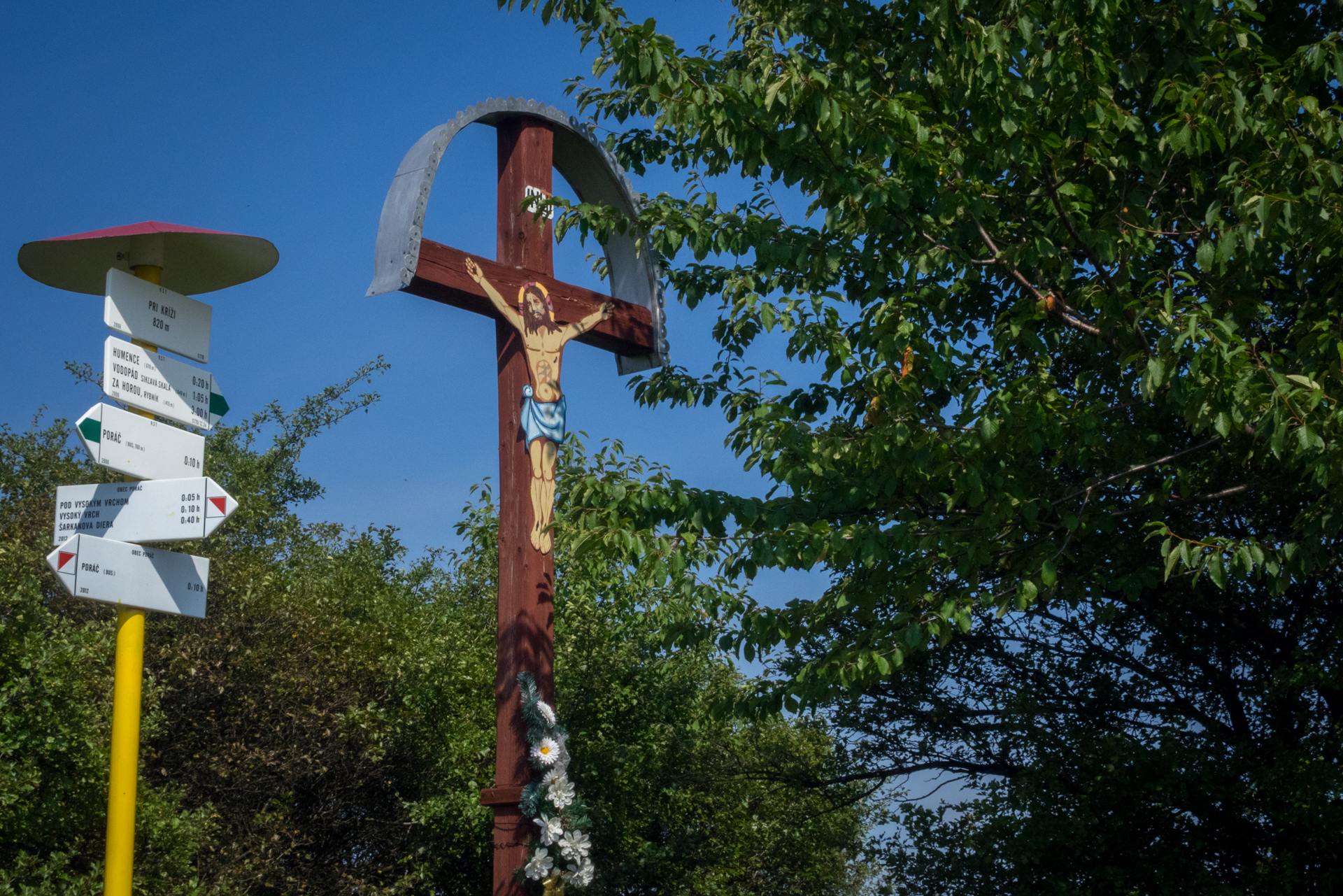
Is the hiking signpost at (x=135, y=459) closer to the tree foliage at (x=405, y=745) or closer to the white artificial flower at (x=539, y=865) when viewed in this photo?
the white artificial flower at (x=539, y=865)

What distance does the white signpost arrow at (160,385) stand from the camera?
12.7ft

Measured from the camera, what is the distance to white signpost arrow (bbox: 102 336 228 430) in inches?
152

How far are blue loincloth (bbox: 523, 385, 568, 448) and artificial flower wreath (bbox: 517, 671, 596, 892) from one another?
1.31 metres

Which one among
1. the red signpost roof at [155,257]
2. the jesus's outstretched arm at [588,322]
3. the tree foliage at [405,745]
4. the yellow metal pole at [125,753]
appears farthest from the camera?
the tree foliage at [405,745]

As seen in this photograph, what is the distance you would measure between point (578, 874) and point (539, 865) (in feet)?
0.72

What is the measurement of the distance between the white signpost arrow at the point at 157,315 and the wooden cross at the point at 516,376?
2.20m

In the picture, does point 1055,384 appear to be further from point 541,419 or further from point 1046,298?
point 541,419

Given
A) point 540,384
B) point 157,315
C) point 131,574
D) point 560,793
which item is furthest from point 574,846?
point 157,315

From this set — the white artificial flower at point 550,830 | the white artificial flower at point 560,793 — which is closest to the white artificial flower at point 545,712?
the white artificial flower at point 560,793

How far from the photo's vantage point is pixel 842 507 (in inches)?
265

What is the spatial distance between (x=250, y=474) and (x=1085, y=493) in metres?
16.1

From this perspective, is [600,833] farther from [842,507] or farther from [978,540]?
[978,540]

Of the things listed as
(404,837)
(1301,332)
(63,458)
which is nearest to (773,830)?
(404,837)

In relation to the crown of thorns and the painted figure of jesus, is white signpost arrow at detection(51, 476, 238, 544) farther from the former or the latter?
the crown of thorns
